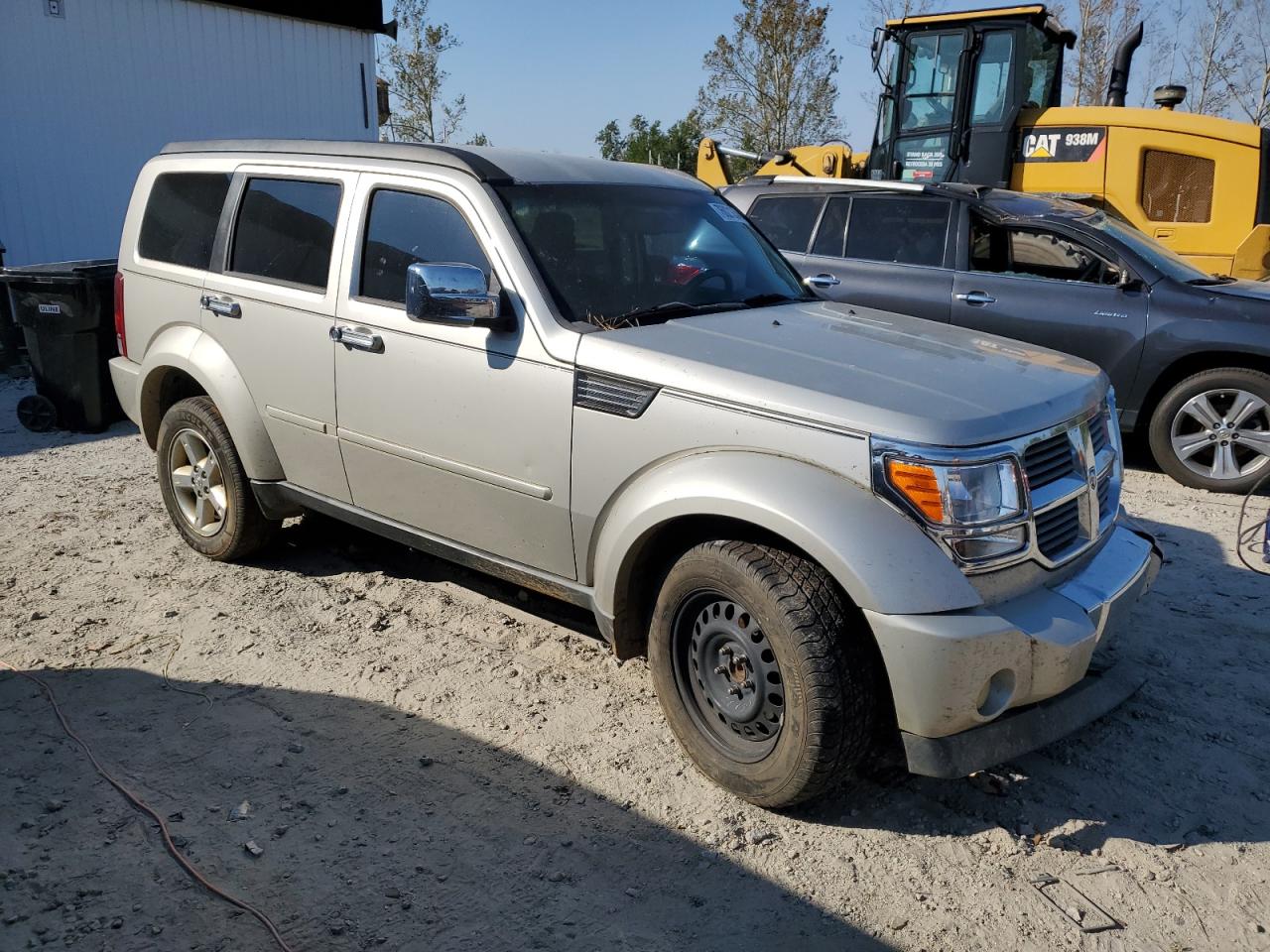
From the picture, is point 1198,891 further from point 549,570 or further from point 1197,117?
point 1197,117

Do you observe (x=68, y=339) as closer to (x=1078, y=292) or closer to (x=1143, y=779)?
(x=1078, y=292)

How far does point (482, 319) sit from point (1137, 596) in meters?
2.47

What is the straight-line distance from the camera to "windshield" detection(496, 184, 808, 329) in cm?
387

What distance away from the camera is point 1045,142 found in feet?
35.4

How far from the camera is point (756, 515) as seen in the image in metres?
3.07

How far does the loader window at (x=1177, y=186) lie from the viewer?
9.90 meters

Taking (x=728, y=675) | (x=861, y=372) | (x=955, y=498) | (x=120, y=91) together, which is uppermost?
(x=120, y=91)

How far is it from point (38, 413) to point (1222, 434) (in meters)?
8.70

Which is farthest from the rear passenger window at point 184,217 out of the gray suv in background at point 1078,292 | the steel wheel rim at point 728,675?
the gray suv in background at point 1078,292

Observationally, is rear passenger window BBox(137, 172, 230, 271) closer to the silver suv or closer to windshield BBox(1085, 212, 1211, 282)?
the silver suv

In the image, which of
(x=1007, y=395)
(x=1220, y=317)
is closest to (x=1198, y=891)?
(x=1007, y=395)

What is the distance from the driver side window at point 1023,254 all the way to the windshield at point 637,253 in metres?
3.53

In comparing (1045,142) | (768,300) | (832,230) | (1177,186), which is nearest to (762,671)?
(768,300)

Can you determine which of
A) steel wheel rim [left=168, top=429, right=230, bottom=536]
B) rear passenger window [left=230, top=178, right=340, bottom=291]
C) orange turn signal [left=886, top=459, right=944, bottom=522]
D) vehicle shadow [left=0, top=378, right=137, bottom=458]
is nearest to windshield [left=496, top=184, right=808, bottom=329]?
rear passenger window [left=230, top=178, right=340, bottom=291]
